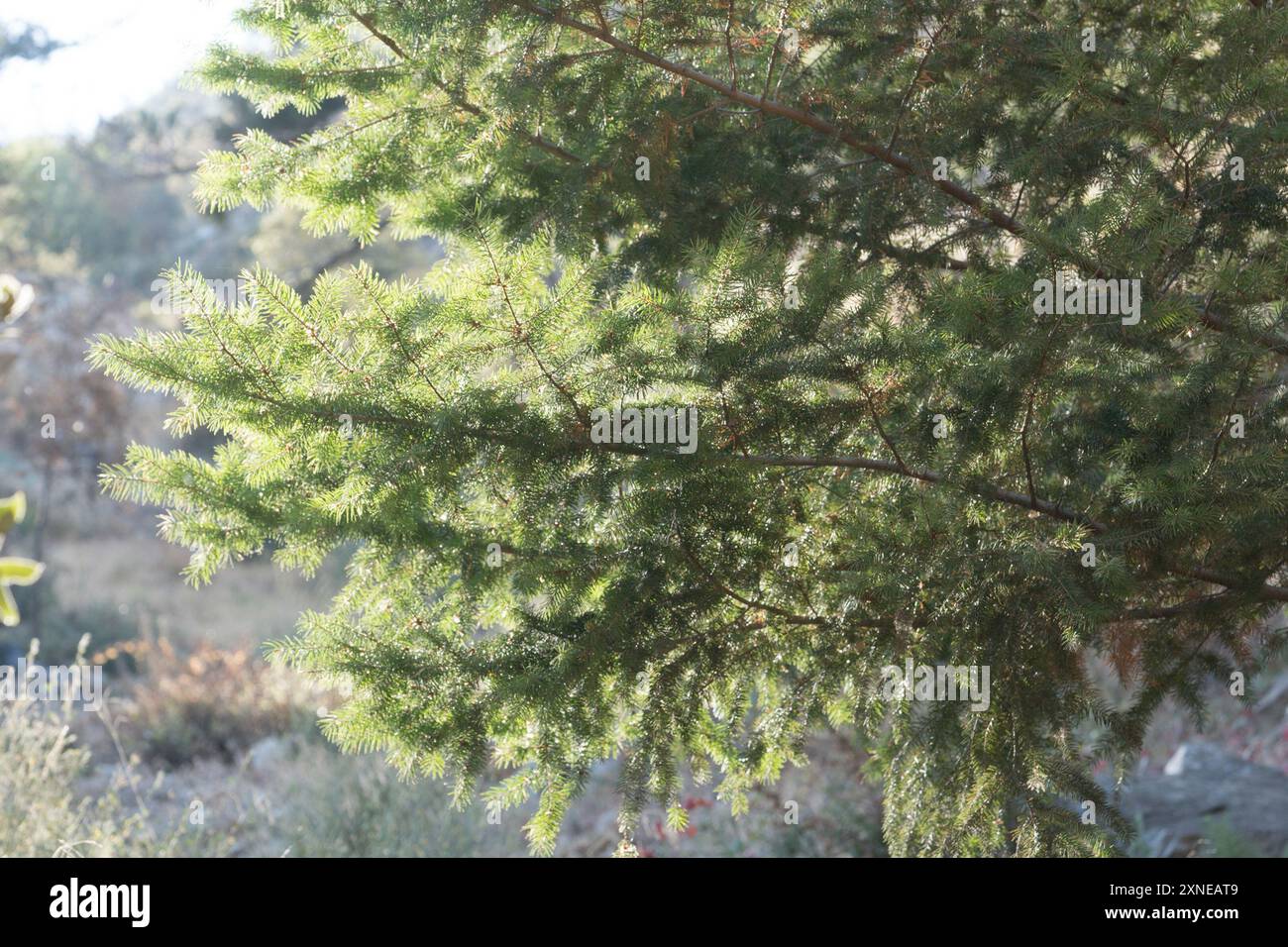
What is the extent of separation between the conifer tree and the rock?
326cm

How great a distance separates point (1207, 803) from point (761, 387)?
4869 millimetres

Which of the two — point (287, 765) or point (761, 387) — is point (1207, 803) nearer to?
point (761, 387)

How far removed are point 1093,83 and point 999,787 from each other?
1.79 metres

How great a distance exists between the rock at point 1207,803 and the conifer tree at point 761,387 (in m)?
3.26

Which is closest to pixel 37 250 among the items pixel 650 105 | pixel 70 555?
pixel 70 555

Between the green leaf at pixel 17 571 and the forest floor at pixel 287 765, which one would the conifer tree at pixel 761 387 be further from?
the green leaf at pixel 17 571

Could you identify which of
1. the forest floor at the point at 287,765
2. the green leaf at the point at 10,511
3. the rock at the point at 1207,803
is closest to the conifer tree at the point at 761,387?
the forest floor at the point at 287,765

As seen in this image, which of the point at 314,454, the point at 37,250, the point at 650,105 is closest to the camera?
the point at 314,454

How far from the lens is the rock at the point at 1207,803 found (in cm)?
588

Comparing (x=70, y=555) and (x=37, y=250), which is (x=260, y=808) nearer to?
(x=70, y=555)

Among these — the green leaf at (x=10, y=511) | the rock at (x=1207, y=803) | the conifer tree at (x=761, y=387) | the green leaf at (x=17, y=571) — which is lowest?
the rock at (x=1207, y=803)

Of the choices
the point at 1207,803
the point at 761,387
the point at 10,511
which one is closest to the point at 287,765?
the point at 1207,803

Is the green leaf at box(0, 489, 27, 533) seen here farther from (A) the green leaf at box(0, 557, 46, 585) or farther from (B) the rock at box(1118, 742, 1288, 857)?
(B) the rock at box(1118, 742, 1288, 857)

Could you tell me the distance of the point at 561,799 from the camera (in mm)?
2928
